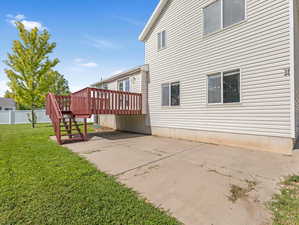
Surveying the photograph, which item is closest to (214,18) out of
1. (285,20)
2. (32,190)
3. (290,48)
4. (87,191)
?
(285,20)

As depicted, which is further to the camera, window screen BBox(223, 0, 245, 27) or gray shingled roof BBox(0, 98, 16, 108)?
gray shingled roof BBox(0, 98, 16, 108)

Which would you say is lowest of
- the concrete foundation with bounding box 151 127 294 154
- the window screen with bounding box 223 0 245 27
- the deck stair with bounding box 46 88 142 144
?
the concrete foundation with bounding box 151 127 294 154

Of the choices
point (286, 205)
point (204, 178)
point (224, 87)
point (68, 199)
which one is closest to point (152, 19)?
point (224, 87)

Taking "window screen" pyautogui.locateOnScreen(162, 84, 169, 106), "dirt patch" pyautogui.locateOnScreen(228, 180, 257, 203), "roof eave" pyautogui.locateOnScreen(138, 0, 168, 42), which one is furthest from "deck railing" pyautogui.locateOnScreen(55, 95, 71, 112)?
"dirt patch" pyautogui.locateOnScreen(228, 180, 257, 203)

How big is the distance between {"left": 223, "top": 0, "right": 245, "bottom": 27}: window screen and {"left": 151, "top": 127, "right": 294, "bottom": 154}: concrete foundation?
433 cm

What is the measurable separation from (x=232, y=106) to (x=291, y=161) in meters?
2.33

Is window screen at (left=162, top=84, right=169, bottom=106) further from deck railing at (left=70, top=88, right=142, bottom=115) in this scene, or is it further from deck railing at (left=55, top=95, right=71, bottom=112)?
deck railing at (left=55, top=95, right=71, bottom=112)

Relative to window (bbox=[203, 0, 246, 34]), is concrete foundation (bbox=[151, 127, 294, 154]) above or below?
below

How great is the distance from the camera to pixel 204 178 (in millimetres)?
3066

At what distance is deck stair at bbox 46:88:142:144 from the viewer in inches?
276

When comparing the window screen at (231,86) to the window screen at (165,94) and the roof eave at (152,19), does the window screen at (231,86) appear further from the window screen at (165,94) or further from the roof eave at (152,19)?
the roof eave at (152,19)

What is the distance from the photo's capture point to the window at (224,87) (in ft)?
18.2

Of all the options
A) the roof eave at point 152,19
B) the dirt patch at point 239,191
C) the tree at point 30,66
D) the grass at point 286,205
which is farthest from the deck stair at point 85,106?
the grass at point 286,205

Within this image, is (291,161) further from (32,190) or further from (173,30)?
(173,30)
